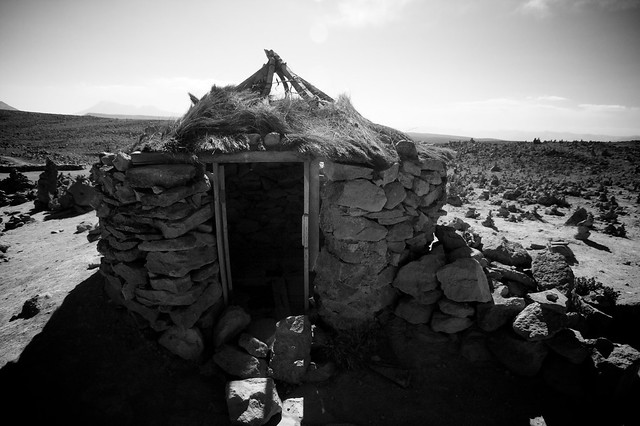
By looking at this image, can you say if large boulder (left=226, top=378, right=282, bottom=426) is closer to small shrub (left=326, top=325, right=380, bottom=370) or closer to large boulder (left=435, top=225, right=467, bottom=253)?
small shrub (left=326, top=325, right=380, bottom=370)

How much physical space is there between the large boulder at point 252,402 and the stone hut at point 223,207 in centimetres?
109

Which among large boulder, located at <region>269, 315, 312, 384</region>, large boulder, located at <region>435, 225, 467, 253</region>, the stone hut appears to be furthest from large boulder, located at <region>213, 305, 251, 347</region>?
large boulder, located at <region>435, 225, 467, 253</region>

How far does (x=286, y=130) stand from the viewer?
15.9 feet

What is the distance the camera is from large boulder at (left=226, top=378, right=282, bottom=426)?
11.9 ft

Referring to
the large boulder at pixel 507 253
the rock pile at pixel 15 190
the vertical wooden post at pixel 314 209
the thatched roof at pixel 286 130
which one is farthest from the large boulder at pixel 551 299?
the rock pile at pixel 15 190

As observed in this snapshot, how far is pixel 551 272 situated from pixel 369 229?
9.42ft

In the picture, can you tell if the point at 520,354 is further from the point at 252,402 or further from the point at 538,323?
the point at 252,402

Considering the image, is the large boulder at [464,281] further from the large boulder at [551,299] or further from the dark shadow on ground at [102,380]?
the dark shadow on ground at [102,380]

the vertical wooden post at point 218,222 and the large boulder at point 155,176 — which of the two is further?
the vertical wooden post at point 218,222

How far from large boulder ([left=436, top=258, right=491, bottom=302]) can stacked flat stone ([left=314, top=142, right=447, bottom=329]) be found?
60 cm

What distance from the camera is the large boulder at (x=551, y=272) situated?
15.5 feet

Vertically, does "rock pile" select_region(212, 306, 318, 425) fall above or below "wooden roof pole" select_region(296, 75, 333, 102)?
below

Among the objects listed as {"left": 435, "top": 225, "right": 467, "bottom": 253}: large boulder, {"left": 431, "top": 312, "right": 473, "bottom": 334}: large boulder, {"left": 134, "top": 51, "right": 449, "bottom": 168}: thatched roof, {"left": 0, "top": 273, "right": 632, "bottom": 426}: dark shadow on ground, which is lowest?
{"left": 0, "top": 273, "right": 632, "bottom": 426}: dark shadow on ground

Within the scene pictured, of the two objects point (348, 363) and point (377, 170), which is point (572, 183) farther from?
point (348, 363)
